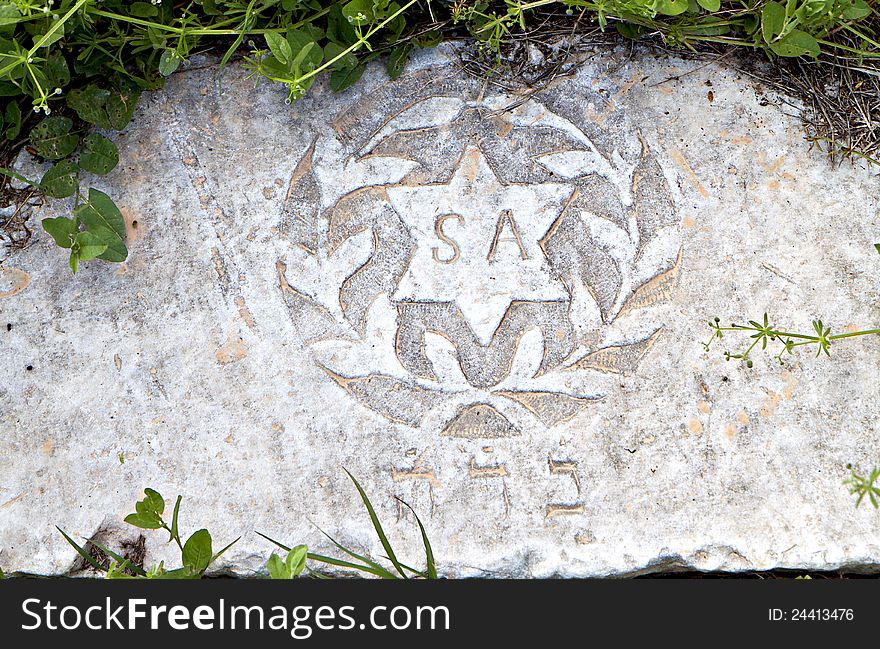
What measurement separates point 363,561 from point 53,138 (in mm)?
1303

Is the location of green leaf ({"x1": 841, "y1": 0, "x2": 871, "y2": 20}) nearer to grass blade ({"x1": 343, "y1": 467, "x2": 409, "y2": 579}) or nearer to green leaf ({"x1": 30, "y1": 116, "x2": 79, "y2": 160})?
grass blade ({"x1": 343, "y1": 467, "x2": 409, "y2": 579})

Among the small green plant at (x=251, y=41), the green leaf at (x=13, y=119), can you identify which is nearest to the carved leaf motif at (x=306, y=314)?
the small green plant at (x=251, y=41)

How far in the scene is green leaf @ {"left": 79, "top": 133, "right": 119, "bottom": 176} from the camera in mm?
1855

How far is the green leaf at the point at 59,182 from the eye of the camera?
1863mm

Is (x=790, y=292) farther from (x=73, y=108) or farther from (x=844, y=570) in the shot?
(x=73, y=108)

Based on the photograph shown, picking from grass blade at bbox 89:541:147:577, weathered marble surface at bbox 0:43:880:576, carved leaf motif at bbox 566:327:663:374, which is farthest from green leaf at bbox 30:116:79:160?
carved leaf motif at bbox 566:327:663:374

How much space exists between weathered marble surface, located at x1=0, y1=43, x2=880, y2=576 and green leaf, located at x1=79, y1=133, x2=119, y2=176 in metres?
0.05

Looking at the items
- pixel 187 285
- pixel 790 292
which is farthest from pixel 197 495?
pixel 790 292

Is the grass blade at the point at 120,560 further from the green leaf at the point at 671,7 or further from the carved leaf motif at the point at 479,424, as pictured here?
the green leaf at the point at 671,7

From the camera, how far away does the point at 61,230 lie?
1780mm

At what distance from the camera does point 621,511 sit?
68.2 inches

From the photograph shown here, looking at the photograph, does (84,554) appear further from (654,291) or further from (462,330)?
(654,291)

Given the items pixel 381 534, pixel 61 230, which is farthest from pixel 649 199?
pixel 61 230

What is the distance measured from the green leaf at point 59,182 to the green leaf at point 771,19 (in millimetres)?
1733
